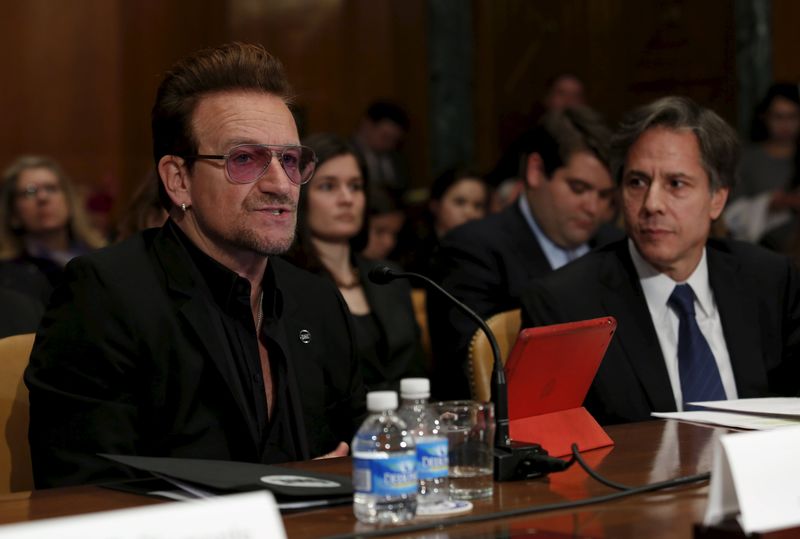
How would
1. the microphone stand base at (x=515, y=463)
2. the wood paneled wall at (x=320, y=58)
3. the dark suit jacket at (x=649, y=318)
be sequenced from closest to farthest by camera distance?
the microphone stand base at (x=515, y=463) < the dark suit jacket at (x=649, y=318) < the wood paneled wall at (x=320, y=58)

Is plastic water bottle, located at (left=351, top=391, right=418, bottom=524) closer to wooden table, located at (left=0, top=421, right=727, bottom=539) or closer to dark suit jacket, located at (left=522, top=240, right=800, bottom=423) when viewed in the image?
wooden table, located at (left=0, top=421, right=727, bottom=539)

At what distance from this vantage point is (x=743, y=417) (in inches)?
100

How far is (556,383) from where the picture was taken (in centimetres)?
224

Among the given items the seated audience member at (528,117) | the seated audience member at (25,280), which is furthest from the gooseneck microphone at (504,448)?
the seated audience member at (528,117)

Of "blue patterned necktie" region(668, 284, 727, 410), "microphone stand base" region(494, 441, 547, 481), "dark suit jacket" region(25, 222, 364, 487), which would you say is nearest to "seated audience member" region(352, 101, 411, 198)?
"blue patterned necktie" region(668, 284, 727, 410)

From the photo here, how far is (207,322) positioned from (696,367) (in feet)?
4.41

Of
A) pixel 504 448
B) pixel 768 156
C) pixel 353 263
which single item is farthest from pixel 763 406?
pixel 768 156

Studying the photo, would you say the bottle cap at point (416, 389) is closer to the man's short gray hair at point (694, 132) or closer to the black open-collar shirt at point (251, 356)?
the black open-collar shirt at point (251, 356)

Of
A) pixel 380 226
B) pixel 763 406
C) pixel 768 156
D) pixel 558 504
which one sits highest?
pixel 768 156

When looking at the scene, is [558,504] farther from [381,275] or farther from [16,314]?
[16,314]

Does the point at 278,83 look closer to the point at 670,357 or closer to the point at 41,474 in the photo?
the point at 41,474

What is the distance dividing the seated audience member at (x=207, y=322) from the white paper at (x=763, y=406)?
84 cm

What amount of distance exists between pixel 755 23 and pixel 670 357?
16.6ft

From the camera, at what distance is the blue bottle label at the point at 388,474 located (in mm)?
1671
